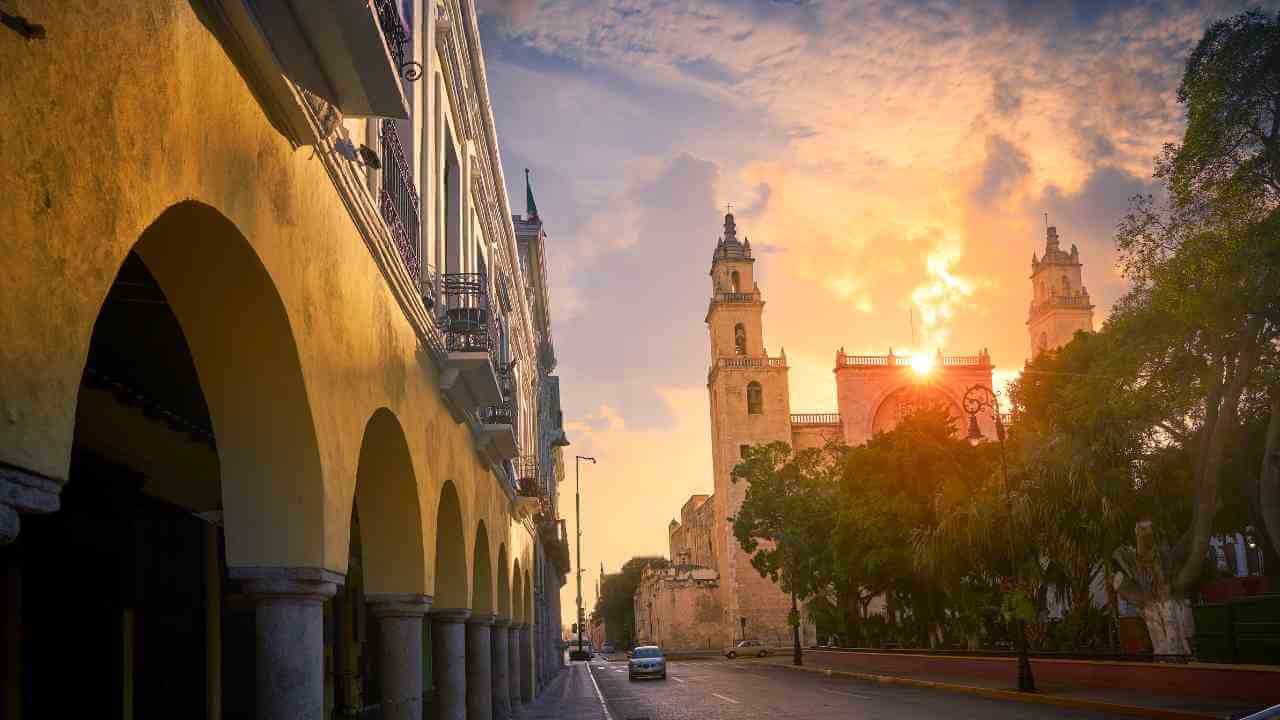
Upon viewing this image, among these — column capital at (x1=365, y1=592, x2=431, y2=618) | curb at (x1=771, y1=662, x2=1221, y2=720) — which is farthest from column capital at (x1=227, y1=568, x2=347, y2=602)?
curb at (x1=771, y1=662, x2=1221, y2=720)

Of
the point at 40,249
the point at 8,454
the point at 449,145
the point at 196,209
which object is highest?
the point at 449,145

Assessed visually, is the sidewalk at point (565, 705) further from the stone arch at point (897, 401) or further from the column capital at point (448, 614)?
the stone arch at point (897, 401)

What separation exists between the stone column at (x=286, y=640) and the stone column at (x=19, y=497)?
3016 millimetres

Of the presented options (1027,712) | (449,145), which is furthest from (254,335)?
(1027,712)

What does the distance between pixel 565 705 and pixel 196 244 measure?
25434 mm

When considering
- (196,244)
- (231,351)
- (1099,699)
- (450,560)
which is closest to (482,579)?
(450,560)

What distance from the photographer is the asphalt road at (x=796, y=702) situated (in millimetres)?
21141

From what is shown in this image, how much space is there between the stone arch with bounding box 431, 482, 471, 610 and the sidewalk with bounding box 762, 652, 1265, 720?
8.61m

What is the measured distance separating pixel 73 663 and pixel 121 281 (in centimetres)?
410

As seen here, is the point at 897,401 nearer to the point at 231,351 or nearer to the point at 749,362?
the point at 749,362

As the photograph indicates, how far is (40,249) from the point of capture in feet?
10.6

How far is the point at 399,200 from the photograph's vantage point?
1012cm

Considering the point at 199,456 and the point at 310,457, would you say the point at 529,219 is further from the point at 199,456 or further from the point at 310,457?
the point at 310,457

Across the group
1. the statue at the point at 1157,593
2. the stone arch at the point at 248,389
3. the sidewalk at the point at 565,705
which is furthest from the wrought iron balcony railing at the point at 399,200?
the statue at the point at 1157,593
